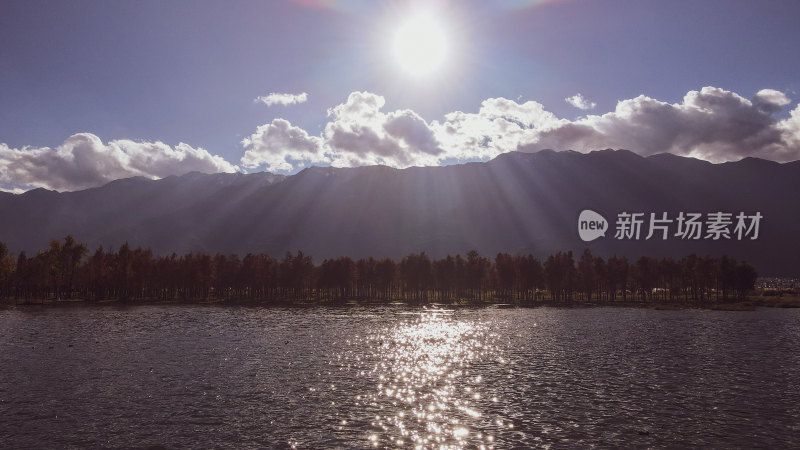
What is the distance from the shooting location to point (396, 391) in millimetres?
42156

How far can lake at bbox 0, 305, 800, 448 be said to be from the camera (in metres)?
30.4

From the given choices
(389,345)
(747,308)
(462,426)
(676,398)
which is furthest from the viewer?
(747,308)

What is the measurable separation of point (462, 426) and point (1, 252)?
218039 millimetres

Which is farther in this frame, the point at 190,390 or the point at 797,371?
the point at 797,371

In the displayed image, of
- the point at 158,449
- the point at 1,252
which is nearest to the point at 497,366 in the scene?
the point at 158,449

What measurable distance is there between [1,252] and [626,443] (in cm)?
22778

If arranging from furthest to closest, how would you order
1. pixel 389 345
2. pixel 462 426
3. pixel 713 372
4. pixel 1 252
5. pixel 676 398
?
pixel 1 252, pixel 389 345, pixel 713 372, pixel 676 398, pixel 462 426

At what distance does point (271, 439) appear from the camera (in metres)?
29.4

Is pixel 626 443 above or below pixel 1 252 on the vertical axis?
below

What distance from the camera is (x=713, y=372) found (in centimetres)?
5097

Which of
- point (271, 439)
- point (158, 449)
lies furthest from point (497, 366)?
point (158, 449)

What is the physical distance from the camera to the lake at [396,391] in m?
30.4

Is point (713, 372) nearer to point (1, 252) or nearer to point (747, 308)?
point (747, 308)

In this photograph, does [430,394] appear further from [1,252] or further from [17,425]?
[1,252]
